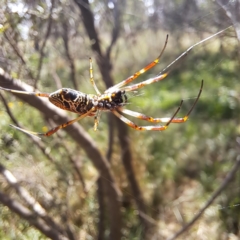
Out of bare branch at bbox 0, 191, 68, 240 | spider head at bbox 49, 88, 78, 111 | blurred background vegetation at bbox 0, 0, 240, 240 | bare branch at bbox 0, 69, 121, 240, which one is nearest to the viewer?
spider head at bbox 49, 88, 78, 111

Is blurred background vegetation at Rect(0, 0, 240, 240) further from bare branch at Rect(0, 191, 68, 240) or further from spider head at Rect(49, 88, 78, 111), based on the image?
spider head at Rect(49, 88, 78, 111)

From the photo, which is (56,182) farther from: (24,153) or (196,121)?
(196,121)

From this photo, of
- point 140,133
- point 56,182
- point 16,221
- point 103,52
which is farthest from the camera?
point 140,133

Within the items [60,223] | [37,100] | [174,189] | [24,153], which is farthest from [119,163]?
[37,100]

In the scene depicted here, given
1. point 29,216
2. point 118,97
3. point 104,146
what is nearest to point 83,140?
point 29,216

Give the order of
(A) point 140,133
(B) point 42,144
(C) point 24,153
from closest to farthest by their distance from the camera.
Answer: (C) point 24,153
(B) point 42,144
(A) point 140,133

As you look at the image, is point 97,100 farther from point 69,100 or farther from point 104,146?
point 104,146

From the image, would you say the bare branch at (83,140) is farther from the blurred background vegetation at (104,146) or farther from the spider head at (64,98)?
the spider head at (64,98)

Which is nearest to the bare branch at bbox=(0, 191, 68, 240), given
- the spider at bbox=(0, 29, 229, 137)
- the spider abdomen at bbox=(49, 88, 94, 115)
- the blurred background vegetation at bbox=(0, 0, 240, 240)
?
the blurred background vegetation at bbox=(0, 0, 240, 240)

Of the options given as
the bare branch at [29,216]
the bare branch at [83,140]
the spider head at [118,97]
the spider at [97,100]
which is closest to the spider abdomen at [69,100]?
the spider at [97,100]
